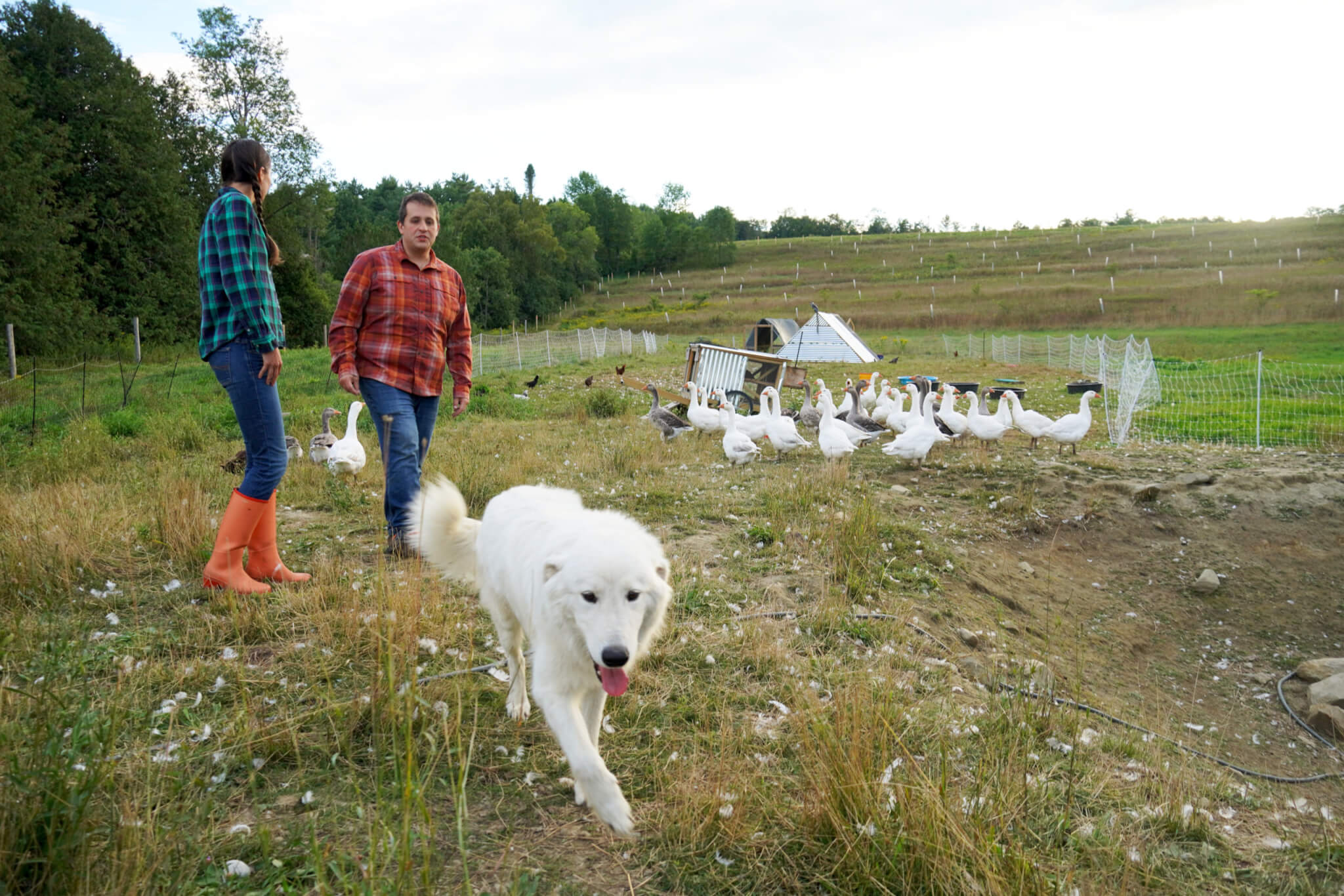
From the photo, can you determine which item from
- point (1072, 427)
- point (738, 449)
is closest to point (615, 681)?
point (738, 449)

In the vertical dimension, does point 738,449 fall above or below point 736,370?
below

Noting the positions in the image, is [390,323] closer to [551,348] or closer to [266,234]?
[266,234]

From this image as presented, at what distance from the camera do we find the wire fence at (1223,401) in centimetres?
1345

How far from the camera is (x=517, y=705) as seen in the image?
382 centimetres

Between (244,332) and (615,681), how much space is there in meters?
3.55

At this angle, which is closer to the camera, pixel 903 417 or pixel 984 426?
pixel 984 426

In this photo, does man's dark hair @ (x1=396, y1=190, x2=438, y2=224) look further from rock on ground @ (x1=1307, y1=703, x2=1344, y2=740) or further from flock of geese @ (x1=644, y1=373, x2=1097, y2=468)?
rock on ground @ (x1=1307, y1=703, x2=1344, y2=740)

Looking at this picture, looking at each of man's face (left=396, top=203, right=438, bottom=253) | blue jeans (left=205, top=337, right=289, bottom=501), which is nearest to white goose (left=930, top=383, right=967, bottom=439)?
man's face (left=396, top=203, right=438, bottom=253)

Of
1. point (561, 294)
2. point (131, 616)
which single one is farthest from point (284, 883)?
point (561, 294)

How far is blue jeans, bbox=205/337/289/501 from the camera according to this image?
471cm

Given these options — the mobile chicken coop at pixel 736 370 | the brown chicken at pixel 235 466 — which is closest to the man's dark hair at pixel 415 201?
the brown chicken at pixel 235 466

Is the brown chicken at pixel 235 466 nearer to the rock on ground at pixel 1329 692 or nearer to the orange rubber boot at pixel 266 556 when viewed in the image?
the orange rubber boot at pixel 266 556

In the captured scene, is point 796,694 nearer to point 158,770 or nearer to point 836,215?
point 158,770

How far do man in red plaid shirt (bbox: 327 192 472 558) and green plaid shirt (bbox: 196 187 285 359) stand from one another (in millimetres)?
819
